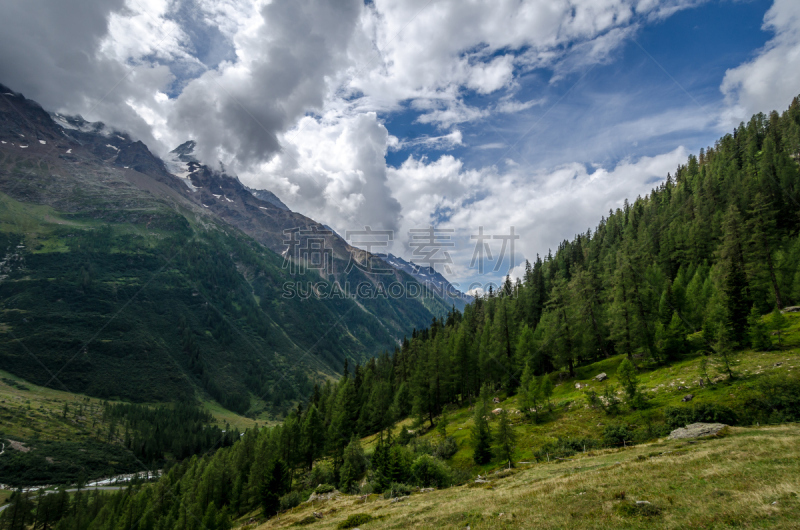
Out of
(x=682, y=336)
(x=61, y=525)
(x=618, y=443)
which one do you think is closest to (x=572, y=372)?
(x=682, y=336)

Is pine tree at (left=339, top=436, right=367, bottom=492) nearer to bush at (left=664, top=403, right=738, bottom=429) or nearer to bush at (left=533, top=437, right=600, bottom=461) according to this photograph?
bush at (left=533, top=437, right=600, bottom=461)

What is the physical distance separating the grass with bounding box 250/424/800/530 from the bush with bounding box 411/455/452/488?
13.0 m

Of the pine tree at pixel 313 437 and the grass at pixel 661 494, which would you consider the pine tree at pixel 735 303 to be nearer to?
the grass at pixel 661 494

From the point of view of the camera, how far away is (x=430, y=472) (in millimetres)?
38812

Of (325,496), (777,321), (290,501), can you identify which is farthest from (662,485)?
(290,501)

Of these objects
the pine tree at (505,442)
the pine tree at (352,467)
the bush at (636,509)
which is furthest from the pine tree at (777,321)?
the pine tree at (352,467)

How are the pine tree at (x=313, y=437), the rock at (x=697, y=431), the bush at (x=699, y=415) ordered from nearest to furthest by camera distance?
the rock at (x=697, y=431) → the bush at (x=699, y=415) → the pine tree at (x=313, y=437)

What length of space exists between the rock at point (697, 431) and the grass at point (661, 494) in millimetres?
983

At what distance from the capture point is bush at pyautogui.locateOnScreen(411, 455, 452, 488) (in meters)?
37.8

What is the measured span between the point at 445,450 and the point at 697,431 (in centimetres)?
2861

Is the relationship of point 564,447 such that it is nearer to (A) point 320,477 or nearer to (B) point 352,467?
(B) point 352,467

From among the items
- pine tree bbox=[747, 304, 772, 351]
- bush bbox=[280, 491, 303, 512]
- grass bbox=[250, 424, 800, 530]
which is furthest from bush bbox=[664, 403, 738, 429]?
bush bbox=[280, 491, 303, 512]

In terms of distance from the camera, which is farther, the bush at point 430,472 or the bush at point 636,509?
the bush at point 430,472

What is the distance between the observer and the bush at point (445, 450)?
45.7 metres
